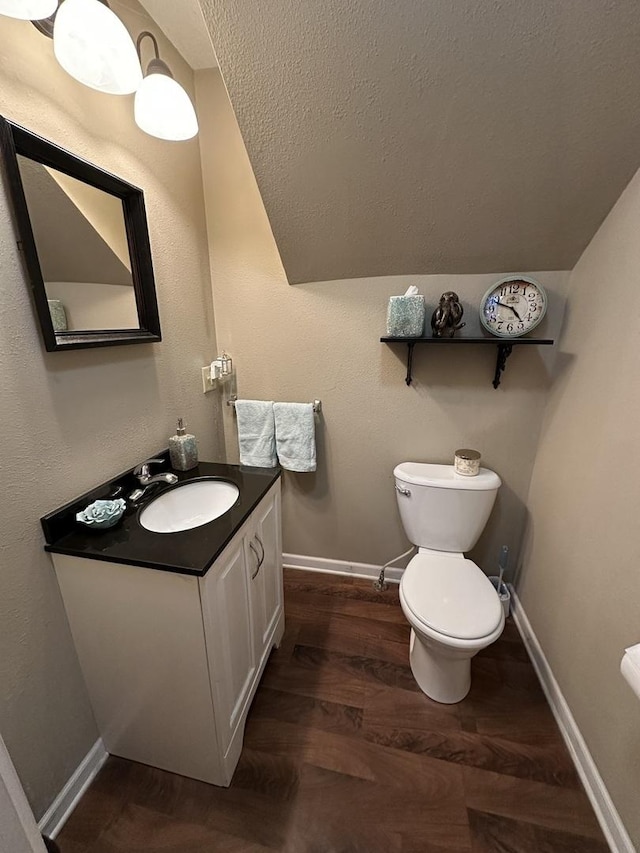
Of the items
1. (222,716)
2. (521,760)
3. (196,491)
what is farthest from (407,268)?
(521,760)

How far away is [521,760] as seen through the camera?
115 cm

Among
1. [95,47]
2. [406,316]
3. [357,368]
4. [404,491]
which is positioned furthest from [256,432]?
[95,47]

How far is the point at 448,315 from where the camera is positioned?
138 centimetres

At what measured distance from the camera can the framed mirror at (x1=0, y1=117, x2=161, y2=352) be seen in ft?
2.75

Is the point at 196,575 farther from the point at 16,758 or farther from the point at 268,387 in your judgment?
the point at 268,387

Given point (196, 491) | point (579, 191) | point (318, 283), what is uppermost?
point (579, 191)

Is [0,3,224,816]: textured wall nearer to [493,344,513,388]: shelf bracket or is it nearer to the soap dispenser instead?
the soap dispenser

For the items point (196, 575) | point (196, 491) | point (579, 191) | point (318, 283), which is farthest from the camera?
point (318, 283)

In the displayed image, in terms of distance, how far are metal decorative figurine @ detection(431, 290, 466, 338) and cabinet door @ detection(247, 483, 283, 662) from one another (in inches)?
37.3

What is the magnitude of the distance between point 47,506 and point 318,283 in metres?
1.33

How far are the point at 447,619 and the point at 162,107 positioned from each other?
6.28 ft

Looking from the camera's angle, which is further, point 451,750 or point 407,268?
point 407,268

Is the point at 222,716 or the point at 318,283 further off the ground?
the point at 318,283

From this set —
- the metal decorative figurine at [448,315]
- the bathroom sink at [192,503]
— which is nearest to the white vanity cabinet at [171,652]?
the bathroom sink at [192,503]
